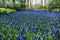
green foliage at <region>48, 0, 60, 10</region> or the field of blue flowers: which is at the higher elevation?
the field of blue flowers

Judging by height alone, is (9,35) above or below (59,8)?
above

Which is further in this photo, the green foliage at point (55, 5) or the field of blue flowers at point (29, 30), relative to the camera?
the green foliage at point (55, 5)

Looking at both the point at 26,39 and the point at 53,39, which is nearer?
the point at 26,39

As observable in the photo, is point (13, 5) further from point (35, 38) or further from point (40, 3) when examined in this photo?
point (35, 38)

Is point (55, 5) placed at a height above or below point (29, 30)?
below

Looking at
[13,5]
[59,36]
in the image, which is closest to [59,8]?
[13,5]

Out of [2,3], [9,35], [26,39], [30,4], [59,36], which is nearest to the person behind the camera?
[26,39]

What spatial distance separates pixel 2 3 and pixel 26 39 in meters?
18.7

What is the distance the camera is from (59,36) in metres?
3.41

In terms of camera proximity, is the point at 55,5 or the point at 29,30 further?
the point at 55,5

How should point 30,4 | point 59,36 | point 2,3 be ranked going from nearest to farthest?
point 59,36
point 2,3
point 30,4

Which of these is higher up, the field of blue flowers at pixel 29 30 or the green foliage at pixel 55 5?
the field of blue flowers at pixel 29 30

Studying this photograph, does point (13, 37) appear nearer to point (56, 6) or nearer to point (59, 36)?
point (59, 36)

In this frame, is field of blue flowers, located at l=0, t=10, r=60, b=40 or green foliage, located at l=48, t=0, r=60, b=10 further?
green foliage, located at l=48, t=0, r=60, b=10
